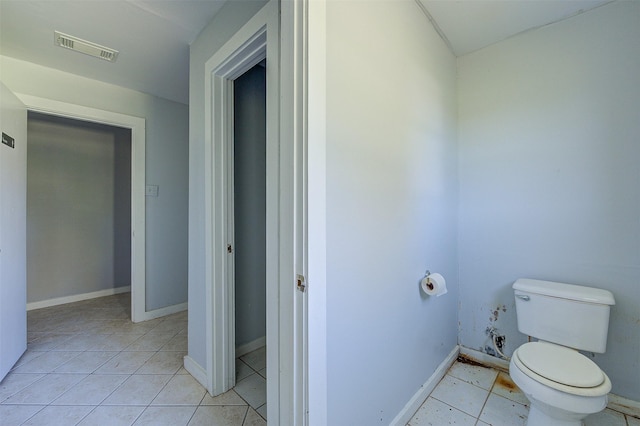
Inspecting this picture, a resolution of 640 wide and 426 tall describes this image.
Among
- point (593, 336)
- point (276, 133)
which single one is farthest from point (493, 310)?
point (276, 133)

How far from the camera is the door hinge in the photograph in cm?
87

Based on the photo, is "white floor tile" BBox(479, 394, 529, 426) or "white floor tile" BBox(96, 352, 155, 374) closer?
"white floor tile" BBox(479, 394, 529, 426)

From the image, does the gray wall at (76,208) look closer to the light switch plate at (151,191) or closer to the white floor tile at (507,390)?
the light switch plate at (151,191)

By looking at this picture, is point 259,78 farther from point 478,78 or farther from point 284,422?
point 284,422

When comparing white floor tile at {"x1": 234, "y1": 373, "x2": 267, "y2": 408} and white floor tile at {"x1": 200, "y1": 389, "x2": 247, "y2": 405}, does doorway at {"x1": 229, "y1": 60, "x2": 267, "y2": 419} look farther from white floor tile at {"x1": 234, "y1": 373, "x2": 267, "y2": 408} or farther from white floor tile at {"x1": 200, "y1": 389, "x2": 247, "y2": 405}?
white floor tile at {"x1": 200, "y1": 389, "x2": 247, "y2": 405}

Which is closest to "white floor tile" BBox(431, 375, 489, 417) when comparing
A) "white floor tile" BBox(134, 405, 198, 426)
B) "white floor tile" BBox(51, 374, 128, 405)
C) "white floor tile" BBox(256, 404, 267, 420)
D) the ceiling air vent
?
"white floor tile" BBox(256, 404, 267, 420)

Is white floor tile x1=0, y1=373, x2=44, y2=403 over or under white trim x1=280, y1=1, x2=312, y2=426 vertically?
under

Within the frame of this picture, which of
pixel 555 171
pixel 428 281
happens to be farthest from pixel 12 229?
pixel 555 171

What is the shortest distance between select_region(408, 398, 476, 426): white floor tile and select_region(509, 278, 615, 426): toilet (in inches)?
11.8

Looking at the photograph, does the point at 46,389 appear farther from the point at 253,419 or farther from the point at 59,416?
the point at 253,419

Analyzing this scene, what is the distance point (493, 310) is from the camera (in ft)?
6.17

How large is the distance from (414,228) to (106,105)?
2.96 m

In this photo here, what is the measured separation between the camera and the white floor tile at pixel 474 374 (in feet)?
5.54

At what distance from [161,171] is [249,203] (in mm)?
1359
